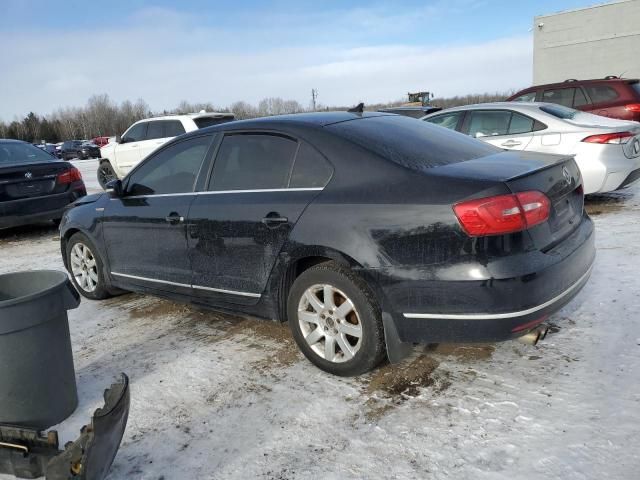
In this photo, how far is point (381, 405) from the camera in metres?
2.96

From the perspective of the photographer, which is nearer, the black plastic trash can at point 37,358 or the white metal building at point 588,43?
the black plastic trash can at point 37,358

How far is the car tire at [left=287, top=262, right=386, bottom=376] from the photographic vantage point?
307 centimetres

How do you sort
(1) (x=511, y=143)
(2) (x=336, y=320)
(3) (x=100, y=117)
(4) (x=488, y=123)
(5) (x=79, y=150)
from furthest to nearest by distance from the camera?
(3) (x=100, y=117) < (5) (x=79, y=150) < (4) (x=488, y=123) < (1) (x=511, y=143) < (2) (x=336, y=320)

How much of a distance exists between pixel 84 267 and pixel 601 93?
933 cm

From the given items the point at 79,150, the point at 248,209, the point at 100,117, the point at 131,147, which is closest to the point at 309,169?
the point at 248,209

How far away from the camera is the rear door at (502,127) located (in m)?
7.21

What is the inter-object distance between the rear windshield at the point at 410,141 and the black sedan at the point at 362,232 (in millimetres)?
15

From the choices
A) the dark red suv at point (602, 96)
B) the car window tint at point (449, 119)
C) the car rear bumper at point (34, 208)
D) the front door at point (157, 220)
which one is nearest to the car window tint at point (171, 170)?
the front door at point (157, 220)

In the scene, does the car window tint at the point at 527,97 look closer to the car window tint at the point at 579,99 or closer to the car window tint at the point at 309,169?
the car window tint at the point at 579,99

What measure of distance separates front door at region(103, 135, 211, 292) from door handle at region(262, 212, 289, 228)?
846mm

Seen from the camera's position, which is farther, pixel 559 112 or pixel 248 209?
pixel 559 112

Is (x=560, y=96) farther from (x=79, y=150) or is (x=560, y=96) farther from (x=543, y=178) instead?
(x=79, y=150)

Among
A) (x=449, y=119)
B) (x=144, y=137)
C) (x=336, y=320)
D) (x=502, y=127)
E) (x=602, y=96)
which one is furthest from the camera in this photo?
(x=144, y=137)

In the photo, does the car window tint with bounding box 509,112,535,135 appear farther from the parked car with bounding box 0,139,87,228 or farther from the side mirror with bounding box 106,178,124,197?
the parked car with bounding box 0,139,87,228
